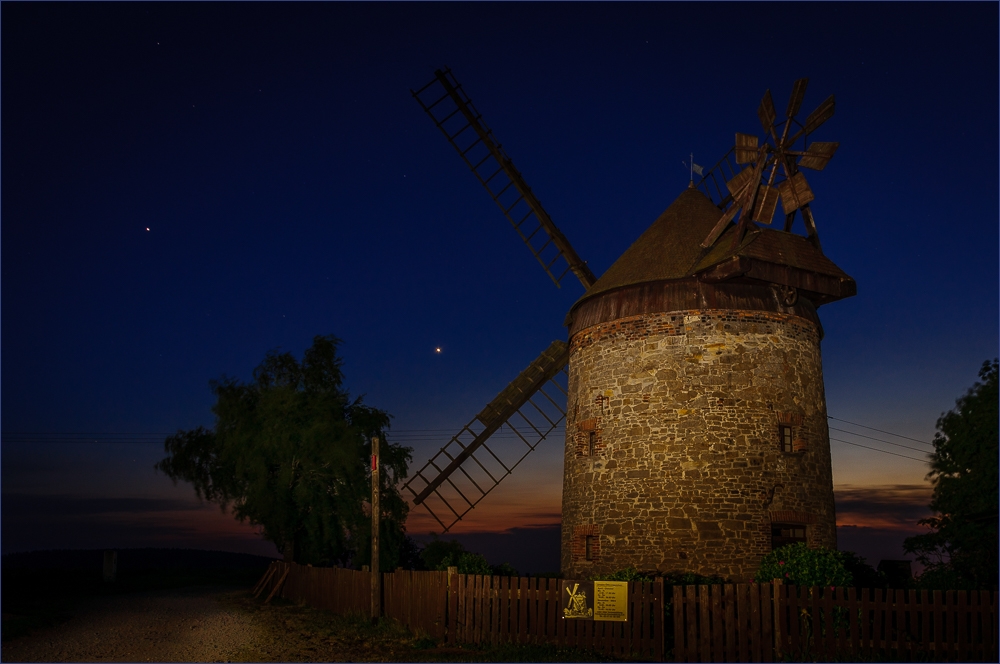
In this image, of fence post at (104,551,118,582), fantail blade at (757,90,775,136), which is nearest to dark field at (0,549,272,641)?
fence post at (104,551,118,582)

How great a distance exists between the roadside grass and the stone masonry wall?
224 inches

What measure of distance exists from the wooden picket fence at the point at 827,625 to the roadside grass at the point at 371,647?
5.45ft

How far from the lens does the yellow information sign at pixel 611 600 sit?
13.0 metres

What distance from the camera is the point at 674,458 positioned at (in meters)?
18.4

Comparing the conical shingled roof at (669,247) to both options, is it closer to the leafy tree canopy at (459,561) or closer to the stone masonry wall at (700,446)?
the stone masonry wall at (700,446)

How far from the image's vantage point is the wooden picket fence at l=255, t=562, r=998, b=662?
12.1 metres

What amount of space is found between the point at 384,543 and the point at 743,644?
1342cm

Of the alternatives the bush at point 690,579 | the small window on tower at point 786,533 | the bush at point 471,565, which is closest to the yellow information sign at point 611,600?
the bush at point 690,579

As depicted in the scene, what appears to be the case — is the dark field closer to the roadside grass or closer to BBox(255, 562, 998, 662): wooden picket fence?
the roadside grass

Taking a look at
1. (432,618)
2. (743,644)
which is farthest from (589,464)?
(743,644)

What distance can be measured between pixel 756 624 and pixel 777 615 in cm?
36

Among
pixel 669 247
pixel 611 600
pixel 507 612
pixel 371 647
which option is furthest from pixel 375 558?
pixel 669 247

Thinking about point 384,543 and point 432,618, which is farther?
point 384,543

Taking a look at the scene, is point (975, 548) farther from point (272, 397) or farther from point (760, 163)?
point (272, 397)
